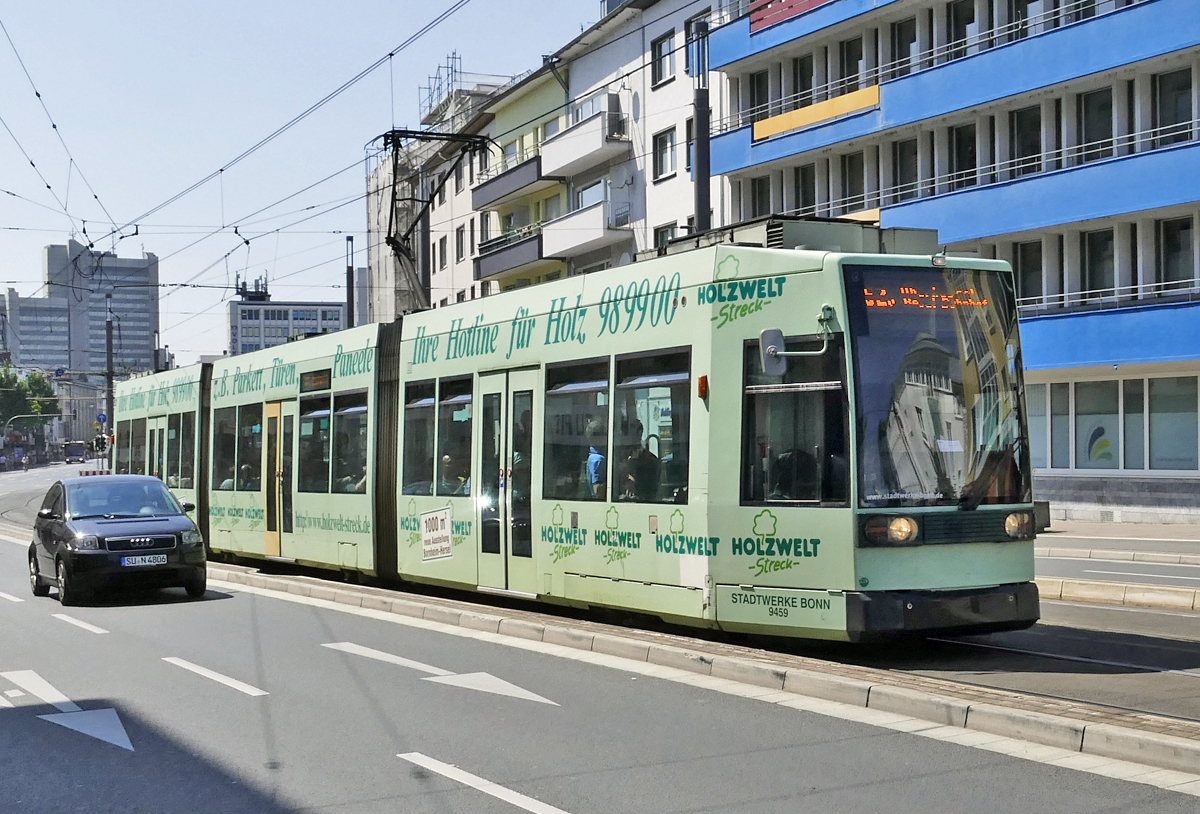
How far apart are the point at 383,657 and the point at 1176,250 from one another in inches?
925

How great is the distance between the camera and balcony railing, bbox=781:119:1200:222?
29.4 metres

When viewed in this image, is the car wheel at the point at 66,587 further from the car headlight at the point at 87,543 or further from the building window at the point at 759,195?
the building window at the point at 759,195

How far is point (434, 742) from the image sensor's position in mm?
7902

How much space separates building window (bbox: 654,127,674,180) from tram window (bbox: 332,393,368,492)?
2580 centimetres

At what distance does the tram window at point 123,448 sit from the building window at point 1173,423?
21912 mm

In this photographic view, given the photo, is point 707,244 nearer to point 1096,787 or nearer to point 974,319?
point 974,319

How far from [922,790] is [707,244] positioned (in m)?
6.46

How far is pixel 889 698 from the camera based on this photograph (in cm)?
841

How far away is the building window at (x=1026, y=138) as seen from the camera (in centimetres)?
3200

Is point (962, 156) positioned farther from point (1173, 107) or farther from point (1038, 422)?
point (1038, 422)

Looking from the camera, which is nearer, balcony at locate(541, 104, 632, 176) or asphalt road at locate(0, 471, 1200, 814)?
asphalt road at locate(0, 471, 1200, 814)

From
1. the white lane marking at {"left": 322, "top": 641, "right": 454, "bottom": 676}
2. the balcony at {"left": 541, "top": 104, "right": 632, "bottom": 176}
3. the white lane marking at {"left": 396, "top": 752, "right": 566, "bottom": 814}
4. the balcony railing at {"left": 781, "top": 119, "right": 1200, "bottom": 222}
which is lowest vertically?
the white lane marking at {"left": 322, "top": 641, "right": 454, "bottom": 676}

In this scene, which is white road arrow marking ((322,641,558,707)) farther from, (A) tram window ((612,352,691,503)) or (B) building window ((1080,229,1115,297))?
(B) building window ((1080,229,1115,297))

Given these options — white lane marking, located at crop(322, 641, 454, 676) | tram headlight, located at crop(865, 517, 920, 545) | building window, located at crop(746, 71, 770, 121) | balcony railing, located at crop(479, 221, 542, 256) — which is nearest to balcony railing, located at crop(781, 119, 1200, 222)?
building window, located at crop(746, 71, 770, 121)
